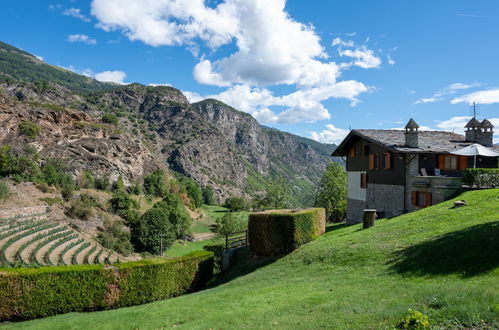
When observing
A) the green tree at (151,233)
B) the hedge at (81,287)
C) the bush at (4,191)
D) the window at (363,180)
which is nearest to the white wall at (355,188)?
the window at (363,180)

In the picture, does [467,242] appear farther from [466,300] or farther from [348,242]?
[348,242]

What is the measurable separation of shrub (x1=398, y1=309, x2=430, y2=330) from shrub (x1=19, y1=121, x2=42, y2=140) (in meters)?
82.4

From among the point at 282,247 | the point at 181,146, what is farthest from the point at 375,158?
the point at 181,146

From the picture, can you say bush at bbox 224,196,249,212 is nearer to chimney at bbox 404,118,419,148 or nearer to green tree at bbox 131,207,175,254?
green tree at bbox 131,207,175,254

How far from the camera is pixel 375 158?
95.7 ft

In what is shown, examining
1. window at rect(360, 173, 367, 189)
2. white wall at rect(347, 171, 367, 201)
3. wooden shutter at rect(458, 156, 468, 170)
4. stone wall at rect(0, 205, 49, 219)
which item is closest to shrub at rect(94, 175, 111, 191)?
stone wall at rect(0, 205, 49, 219)

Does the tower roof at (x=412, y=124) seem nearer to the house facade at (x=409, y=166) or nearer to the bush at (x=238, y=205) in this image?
the house facade at (x=409, y=166)

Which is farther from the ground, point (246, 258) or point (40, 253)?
point (246, 258)

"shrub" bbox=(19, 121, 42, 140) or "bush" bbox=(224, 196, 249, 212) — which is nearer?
"shrub" bbox=(19, 121, 42, 140)

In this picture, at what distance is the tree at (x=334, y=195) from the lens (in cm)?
4988

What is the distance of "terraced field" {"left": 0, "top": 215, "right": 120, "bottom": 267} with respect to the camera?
31266mm

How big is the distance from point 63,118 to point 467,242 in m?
89.3

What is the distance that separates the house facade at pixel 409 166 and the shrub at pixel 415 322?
2013 centimetres

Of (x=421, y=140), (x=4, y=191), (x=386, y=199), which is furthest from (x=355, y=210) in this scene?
(x=4, y=191)
